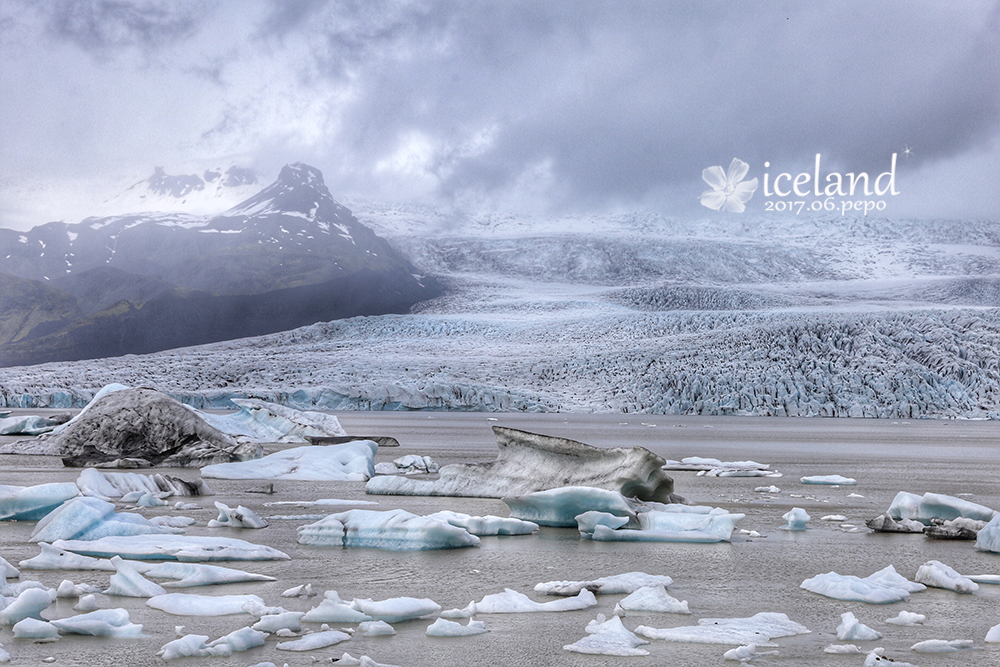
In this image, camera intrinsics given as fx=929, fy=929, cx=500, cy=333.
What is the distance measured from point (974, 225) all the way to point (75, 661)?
100m

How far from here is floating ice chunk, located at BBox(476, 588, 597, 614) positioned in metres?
3.59

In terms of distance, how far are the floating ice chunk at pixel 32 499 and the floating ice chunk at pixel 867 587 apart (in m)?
4.62

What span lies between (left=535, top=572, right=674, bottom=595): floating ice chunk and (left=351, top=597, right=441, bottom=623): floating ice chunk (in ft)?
1.97

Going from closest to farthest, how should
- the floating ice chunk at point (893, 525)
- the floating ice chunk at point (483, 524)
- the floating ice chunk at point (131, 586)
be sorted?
1. the floating ice chunk at point (131, 586)
2. the floating ice chunk at point (483, 524)
3. the floating ice chunk at point (893, 525)

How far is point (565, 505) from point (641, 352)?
106 feet

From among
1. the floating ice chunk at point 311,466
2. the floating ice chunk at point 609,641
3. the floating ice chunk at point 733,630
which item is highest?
the floating ice chunk at point 733,630

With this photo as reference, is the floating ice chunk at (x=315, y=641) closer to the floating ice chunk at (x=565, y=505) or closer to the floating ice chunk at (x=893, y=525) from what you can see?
the floating ice chunk at (x=565, y=505)

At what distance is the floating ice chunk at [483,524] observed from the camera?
557cm

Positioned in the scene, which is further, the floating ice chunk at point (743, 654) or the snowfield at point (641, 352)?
the snowfield at point (641, 352)

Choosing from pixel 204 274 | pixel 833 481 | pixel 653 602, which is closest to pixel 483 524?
pixel 653 602

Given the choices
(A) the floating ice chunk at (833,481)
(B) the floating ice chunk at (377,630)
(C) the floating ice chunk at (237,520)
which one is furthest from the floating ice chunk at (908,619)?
(A) the floating ice chunk at (833,481)

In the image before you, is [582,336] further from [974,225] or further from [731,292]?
[974,225]

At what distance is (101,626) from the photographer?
123 inches

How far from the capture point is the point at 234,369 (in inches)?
1609
